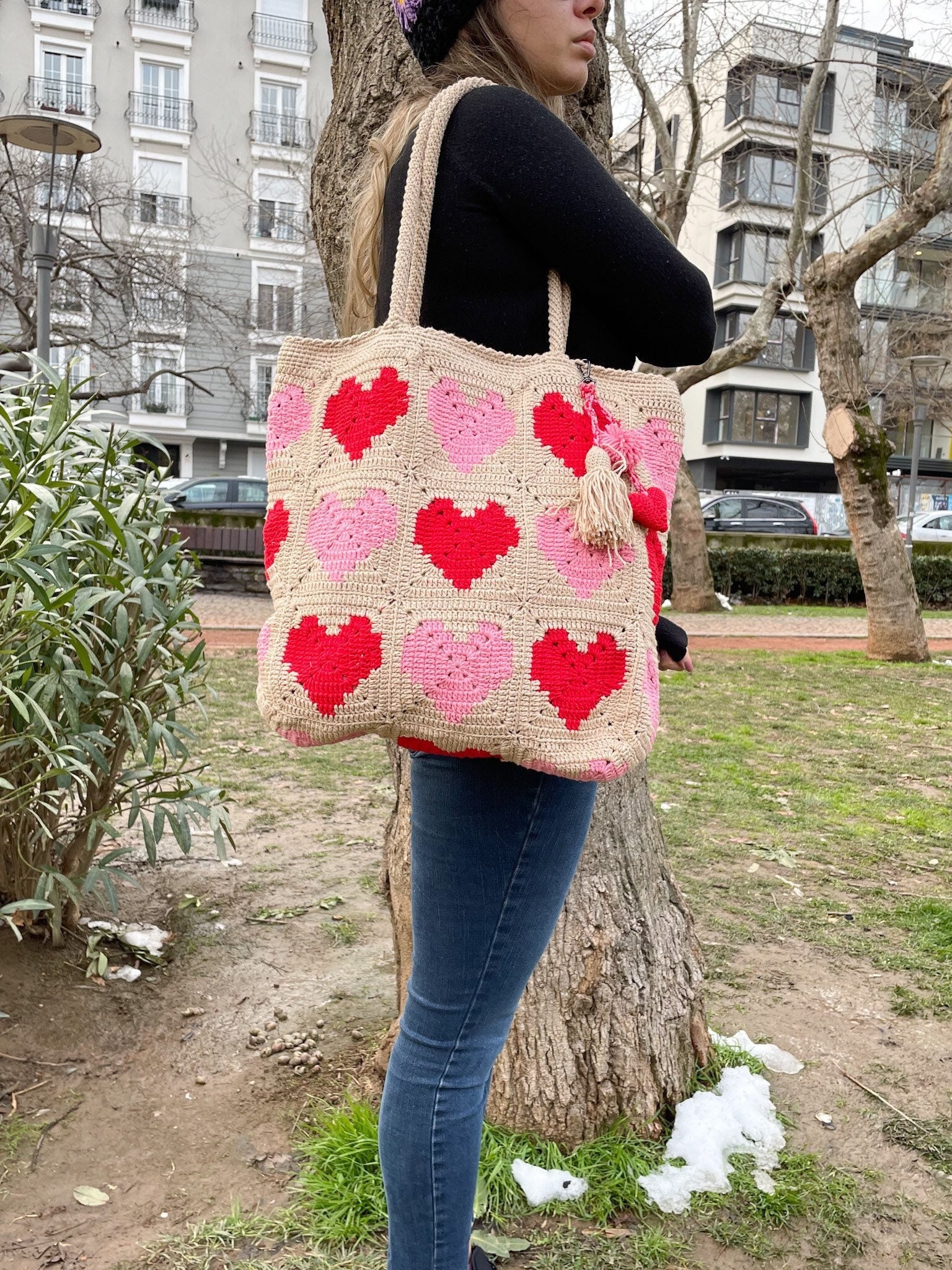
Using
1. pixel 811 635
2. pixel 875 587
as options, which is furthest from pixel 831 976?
pixel 811 635

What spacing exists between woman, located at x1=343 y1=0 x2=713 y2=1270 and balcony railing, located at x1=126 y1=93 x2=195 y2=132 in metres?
33.1

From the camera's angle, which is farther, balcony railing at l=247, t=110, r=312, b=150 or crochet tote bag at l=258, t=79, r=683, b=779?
balcony railing at l=247, t=110, r=312, b=150

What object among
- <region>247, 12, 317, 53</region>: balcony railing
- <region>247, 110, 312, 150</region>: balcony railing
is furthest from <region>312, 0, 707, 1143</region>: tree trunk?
<region>247, 12, 317, 53</region>: balcony railing

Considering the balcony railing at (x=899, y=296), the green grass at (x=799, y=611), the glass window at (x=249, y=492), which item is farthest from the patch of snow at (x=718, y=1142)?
the balcony railing at (x=899, y=296)

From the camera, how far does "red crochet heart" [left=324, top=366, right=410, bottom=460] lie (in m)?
1.14

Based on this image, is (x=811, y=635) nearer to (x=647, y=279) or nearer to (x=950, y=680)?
(x=950, y=680)

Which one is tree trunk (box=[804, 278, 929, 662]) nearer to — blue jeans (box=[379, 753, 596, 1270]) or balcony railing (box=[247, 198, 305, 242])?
blue jeans (box=[379, 753, 596, 1270])

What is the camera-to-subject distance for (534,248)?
45.6 inches

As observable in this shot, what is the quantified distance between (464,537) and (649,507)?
0.22 m

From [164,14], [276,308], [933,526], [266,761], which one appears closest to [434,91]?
[266,761]

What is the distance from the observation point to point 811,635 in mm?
11469

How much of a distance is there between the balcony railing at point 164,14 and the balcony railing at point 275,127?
10.0ft

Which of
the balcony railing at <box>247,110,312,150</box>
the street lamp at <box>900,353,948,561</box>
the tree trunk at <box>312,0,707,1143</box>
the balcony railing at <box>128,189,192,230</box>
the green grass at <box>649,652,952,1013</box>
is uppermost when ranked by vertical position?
the balcony railing at <box>247,110,312,150</box>

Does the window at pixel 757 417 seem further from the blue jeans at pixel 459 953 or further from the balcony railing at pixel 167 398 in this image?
the blue jeans at pixel 459 953
